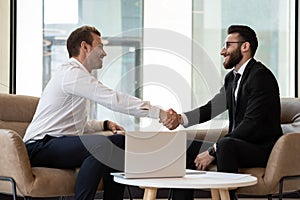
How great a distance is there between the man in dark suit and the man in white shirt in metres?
0.34

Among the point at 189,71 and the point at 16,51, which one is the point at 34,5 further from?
the point at 189,71

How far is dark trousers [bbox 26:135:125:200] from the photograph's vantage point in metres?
3.48

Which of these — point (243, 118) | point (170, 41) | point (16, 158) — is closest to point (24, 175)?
point (16, 158)

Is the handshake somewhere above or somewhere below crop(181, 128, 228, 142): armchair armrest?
above

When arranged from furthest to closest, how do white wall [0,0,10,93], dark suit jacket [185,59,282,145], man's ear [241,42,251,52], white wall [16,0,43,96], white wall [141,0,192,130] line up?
white wall [141,0,192,130]
white wall [16,0,43,96]
white wall [0,0,10,93]
man's ear [241,42,251,52]
dark suit jacket [185,59,282,145]

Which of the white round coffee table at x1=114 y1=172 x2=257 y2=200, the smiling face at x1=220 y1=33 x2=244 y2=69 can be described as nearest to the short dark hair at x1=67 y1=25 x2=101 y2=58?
the smiling face at x1=220 y1=33 x2=244 y2=69

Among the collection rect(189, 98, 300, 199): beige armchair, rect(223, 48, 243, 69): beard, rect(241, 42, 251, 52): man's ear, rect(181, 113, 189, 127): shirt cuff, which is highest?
rect(241, 42, 251, 52): man's ear

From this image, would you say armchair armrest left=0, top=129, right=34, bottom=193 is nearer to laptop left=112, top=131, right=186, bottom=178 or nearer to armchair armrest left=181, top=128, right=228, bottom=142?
laptop left=112, top=131, right=186, bottom=178

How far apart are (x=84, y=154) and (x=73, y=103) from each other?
1.01 ft

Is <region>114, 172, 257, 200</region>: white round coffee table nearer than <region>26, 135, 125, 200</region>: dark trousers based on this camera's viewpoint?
Yes

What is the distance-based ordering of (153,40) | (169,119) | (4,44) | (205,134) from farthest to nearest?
(153,40), (4,44), (205,134), (169,119)

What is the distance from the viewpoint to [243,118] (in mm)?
3779

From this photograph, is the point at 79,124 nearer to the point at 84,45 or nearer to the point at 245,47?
the point at 84,45

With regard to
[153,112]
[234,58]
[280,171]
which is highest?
[234,58]
